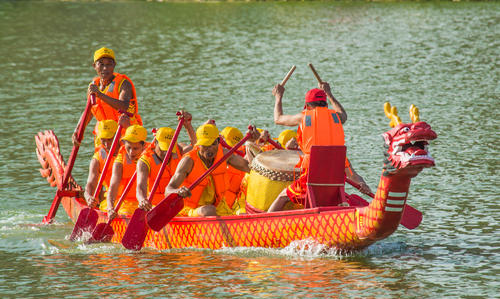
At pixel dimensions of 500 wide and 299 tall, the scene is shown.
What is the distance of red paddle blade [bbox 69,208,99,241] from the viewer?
46.1 feet

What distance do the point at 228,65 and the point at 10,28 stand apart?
1901cm

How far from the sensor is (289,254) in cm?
1225

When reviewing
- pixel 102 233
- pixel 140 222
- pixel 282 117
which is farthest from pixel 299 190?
pixel 102 233

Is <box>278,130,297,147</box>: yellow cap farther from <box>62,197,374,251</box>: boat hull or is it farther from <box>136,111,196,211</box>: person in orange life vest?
<box>62,197,374,251</box>: boat hull

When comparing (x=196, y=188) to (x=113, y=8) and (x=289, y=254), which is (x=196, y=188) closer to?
(x=289, y=254)

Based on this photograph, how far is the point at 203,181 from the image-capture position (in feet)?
43.1

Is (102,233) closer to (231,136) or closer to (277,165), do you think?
(231,136)

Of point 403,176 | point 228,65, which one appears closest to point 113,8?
point 228,65

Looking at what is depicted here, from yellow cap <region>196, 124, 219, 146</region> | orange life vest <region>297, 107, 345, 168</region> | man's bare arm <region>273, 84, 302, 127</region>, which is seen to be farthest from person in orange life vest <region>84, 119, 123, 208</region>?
orange life vest <region>297, 107, 345, 168</region>

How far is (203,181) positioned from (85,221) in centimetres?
224

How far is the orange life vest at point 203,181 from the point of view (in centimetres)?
1297

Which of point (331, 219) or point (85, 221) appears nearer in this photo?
point (331, 219)

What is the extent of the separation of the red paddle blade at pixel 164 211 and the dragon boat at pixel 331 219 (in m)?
0.25

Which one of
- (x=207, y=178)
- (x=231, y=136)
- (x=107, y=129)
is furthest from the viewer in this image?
(x=231, y=136)
